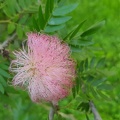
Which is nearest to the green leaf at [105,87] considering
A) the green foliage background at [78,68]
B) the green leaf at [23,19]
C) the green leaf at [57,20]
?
the green foliage background at [78,68]

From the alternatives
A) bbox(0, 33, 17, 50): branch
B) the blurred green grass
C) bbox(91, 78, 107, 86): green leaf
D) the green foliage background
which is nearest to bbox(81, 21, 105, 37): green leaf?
the green foliage background

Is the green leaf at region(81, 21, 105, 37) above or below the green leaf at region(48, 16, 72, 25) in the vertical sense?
below

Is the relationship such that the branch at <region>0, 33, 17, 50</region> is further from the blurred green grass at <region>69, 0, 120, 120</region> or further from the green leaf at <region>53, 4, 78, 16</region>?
the blurred green grass at <region>69, 0, 120, 120</region>

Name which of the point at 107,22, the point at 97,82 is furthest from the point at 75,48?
the point at 107,22

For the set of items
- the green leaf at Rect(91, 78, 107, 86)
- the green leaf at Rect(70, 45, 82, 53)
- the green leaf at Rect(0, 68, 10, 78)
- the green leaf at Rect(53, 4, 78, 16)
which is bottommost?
the green leaf at Rect(91, 78, 107, 86)

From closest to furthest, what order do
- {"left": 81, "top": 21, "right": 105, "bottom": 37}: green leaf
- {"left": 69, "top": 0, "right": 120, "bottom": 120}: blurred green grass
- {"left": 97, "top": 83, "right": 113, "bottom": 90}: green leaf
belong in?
1. {"left": 81, "top": 21, "right": 105, "bottom": 37}: green leaf
2. {"left": 97, "top": 83, "right": 113, "bottom": 90}: green leaf
3. {"left": 69, "top": 0, "right": 120, "bottom": 120}: blurred green grass

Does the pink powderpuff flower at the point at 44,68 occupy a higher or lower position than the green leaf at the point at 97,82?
higher

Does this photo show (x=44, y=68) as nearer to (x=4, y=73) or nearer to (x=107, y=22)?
(x=4, y=73)

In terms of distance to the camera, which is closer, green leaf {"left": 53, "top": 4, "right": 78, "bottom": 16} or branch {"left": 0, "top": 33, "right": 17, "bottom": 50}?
green leaf {"left": 53, "top": 4, "right": 78, "bottom": 16}

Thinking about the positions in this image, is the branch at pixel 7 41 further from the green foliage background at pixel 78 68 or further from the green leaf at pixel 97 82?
the green leaf at pixel 97 82
